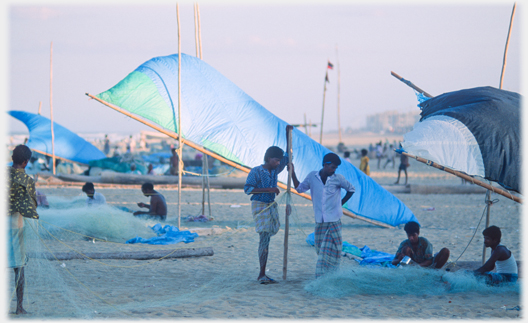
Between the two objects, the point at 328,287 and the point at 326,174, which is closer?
the point at 328,287

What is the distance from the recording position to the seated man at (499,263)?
5043mm

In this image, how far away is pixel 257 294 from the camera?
16.0ft

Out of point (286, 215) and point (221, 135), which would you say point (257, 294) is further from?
point (221, 135)

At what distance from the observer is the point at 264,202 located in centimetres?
535

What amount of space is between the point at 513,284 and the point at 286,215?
98.5 inches

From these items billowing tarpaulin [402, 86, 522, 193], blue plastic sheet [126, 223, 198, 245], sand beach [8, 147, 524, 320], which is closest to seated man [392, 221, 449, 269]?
sand beach [8, 147, 524, 320]

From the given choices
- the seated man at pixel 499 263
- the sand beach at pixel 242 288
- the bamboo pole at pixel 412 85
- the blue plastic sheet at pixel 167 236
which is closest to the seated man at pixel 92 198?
the sand beach at pixel 242 288

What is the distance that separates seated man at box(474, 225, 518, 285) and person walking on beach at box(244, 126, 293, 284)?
2.26 m

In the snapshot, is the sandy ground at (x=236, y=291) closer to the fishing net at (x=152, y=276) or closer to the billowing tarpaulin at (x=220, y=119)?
the fishing net at (x=152, y=276)

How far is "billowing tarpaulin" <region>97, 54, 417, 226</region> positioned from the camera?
28.6ft

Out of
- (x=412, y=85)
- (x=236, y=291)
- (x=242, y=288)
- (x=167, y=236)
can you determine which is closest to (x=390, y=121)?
(x=167, y=236)

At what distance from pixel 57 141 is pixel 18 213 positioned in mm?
15047

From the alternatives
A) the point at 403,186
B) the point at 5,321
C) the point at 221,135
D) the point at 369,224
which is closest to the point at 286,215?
the point at 5,321

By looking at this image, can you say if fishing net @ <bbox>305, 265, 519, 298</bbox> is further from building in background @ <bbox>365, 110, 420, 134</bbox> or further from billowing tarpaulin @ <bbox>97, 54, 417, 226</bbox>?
building in background @ <bbox>365, 110, 420, 134</bbox>
